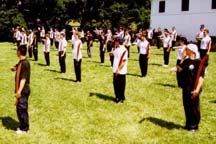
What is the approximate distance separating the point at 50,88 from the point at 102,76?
3.87 meters

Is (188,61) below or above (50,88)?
above

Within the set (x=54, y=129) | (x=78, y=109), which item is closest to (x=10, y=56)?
(x=78, y=109)

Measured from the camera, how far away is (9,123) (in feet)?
37.1

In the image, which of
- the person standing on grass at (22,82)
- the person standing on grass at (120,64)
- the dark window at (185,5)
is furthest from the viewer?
the dark window at (185,5)

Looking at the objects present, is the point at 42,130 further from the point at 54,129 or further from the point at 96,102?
the point at 96,102

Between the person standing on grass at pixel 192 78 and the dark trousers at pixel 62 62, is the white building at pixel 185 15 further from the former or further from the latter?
the person standing on grass at pixel 192 78

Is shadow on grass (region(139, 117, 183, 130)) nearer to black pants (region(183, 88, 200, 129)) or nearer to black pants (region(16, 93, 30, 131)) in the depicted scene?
black pants (region(183, 88, 200, 129))

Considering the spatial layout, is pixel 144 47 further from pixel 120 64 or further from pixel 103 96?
pixel 120 64

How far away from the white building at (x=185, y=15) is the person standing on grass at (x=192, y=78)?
28.5m

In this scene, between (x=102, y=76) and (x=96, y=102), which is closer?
(x=96, y=102)

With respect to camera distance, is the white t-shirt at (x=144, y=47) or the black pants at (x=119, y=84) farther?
the white t-shirt at (x=144, y=47)

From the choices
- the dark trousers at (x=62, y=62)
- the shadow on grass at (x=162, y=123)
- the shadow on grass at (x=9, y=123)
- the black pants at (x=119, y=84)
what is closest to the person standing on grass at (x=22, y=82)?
the shadow on grass at (x=9, y=123)

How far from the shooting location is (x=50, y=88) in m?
16.6

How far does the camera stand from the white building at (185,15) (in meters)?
38.3
